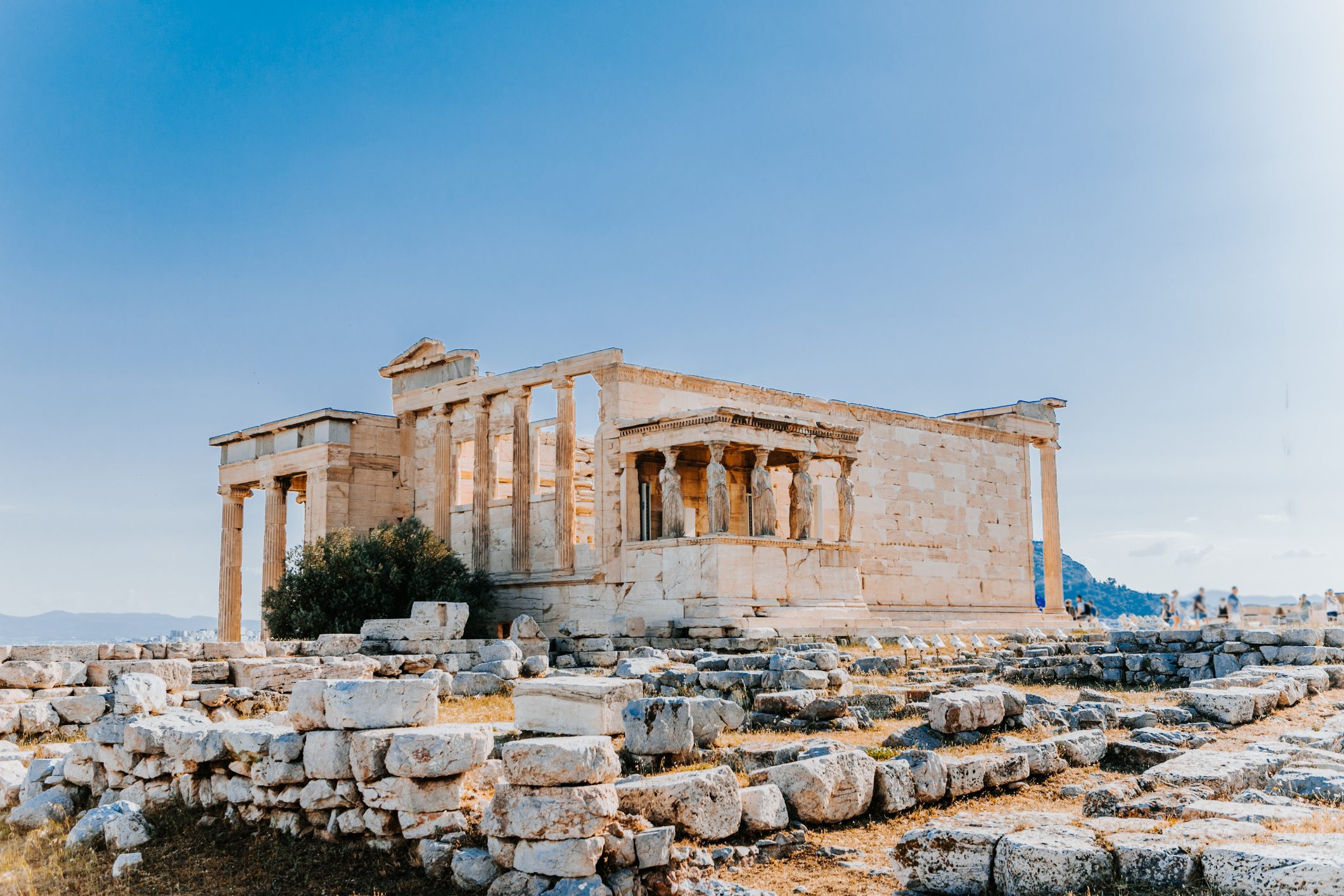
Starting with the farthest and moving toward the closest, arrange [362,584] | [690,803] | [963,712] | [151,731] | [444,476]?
[444,476] < [362,584] < [963,712] < [151,731] < [690,803]

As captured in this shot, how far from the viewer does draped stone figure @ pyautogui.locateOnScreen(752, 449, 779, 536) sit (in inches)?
805

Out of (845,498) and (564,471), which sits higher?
(564,471)

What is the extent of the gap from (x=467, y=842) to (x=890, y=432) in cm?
2140

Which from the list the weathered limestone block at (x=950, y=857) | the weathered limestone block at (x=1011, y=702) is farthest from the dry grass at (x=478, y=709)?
the weathered limestone block at (x=950, y=857)

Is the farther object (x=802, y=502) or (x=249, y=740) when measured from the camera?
(x=802, y=502)

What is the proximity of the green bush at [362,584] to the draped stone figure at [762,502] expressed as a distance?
5408mm

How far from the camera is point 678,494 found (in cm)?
2034

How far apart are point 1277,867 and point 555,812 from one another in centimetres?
323

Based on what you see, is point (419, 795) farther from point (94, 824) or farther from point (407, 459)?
point (407, 459)

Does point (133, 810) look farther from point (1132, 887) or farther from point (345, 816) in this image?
point (1132, 887)

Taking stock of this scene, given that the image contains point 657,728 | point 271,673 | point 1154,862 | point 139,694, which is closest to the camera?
point 1154,862

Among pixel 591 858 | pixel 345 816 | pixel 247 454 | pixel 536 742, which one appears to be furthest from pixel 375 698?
pixel 247 454

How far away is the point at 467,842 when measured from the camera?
21.9ft

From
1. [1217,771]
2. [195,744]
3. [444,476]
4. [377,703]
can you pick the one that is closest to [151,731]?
[195,744]
